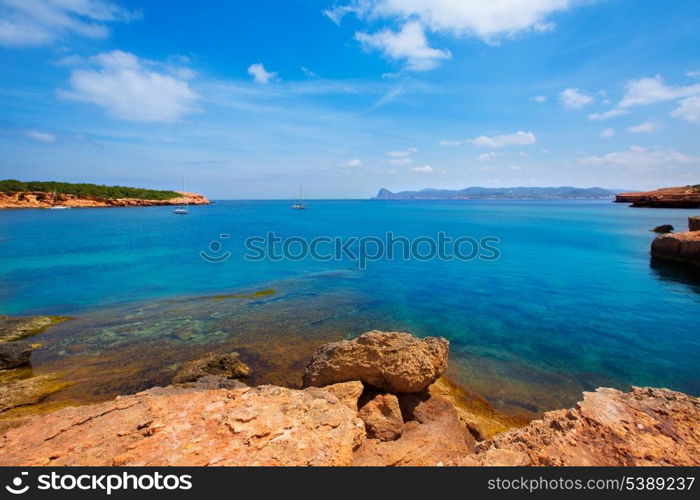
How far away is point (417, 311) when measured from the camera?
21438mm

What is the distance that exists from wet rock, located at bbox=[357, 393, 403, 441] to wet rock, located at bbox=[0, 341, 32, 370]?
15.1 m

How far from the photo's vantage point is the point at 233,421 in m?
6.30

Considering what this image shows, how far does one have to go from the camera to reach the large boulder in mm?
10109

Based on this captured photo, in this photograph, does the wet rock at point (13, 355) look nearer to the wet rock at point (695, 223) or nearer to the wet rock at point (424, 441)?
the wet rock at point (424, 441)

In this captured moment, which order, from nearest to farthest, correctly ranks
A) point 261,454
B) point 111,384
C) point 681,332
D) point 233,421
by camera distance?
A: point 261,454 < point 233,421 < point 111,384 < point 681,332

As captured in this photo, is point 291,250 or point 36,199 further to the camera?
point 36,199

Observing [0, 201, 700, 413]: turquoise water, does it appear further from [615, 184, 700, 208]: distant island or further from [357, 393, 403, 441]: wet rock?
[615, 184, 700, 208]: distant island

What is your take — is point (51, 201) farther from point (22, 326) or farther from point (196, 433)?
point (196, 433)

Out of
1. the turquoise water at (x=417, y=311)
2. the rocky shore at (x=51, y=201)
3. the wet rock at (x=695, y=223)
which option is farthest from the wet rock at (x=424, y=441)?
the rocky shore at (x=51, y=201)

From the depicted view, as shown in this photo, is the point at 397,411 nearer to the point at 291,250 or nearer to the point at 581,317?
the point at 581,317

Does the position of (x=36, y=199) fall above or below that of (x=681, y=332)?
above

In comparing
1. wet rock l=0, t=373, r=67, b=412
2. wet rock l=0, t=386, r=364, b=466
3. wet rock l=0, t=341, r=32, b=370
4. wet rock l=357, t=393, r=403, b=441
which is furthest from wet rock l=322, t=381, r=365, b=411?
wet rock l=0, t=341, r=32, b=370
